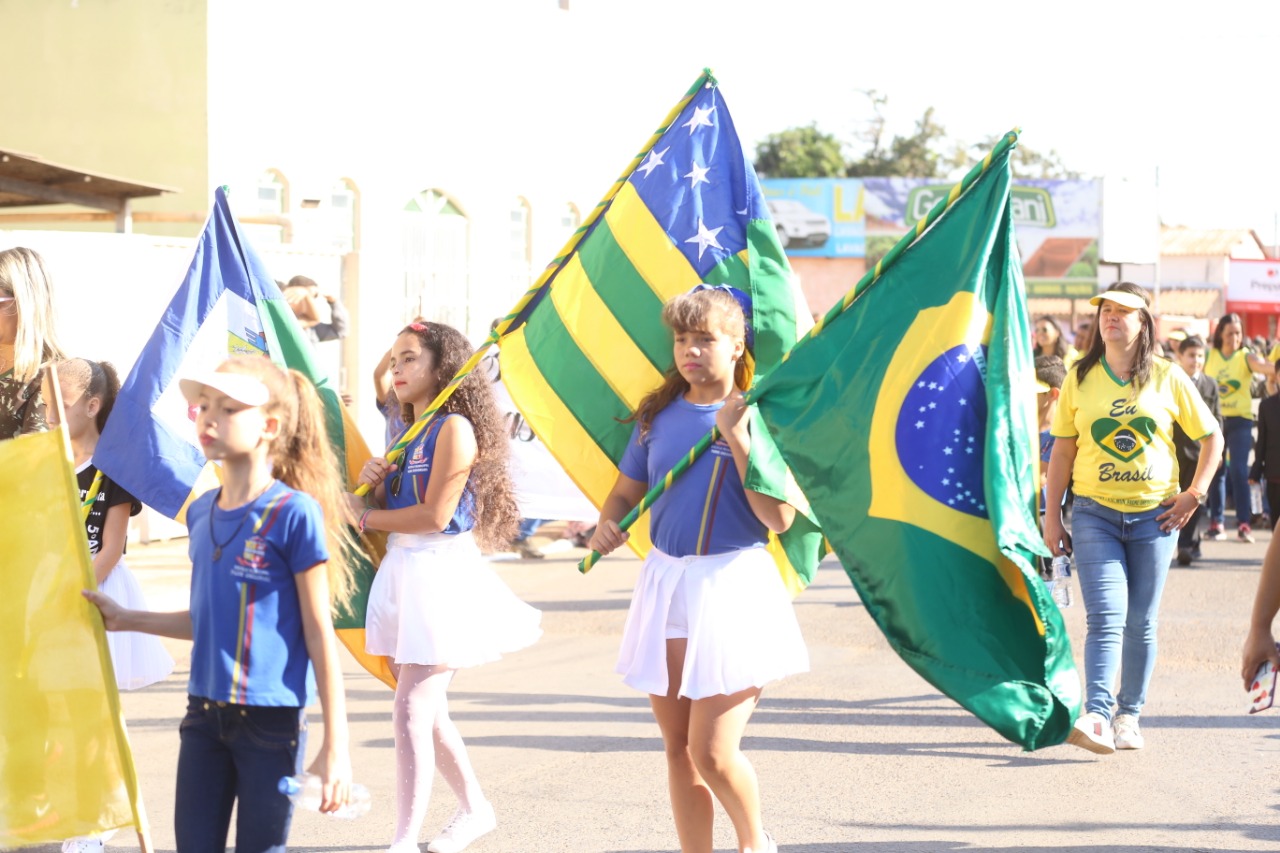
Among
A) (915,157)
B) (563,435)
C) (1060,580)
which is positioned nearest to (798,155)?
(915,157)

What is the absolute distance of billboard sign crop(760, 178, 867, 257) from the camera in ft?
160

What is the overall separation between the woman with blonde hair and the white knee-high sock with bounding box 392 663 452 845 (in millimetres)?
1636

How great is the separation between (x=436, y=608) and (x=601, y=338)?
1186mm

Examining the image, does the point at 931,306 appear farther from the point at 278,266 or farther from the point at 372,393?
the point at 372,393

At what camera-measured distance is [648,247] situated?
5715 mm

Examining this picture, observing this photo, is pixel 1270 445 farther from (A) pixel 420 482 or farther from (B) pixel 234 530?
(B) pixel 234 530

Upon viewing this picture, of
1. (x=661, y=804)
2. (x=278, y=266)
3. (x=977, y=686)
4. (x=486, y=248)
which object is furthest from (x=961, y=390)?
(x=486, y=248)

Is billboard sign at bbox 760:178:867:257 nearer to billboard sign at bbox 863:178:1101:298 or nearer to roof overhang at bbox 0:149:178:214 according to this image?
billboard sign at bbox 863:178:1101:298

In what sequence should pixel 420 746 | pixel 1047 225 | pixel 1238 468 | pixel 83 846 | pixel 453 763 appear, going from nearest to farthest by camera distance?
pixel 83 846 → pixel 420 746 → pixel 453 763 → pixel 1238 468 → pixel 1047 225

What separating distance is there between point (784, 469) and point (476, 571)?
1267 mm

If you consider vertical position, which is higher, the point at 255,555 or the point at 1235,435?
the point at 255,555

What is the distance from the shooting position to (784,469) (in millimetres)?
4816

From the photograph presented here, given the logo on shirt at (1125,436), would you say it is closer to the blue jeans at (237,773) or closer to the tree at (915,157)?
the blue jeans at (237,773)

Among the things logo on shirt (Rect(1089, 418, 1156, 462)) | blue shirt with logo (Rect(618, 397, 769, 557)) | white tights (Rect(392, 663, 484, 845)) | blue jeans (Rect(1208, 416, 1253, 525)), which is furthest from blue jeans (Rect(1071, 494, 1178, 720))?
blue jeans (Rect(1208, 416, 1253, 525))
